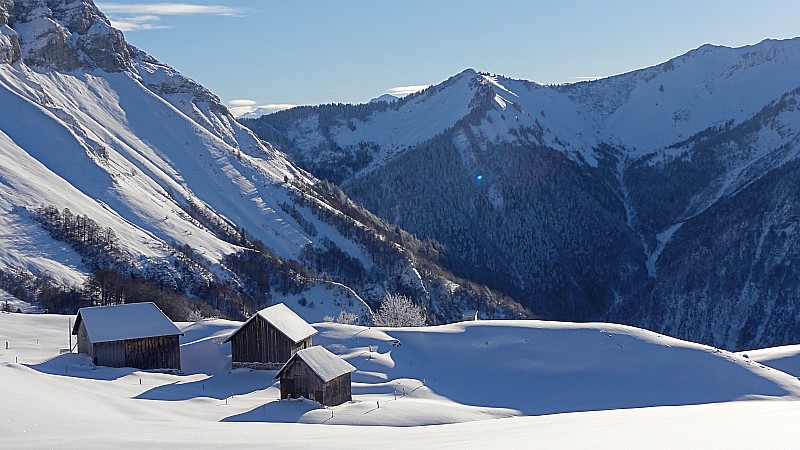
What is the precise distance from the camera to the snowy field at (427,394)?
70.3ft

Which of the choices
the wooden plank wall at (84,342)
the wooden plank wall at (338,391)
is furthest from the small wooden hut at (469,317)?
the wooden plank wall at (84,342)

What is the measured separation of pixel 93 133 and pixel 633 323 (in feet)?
417

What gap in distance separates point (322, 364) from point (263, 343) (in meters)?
10.4

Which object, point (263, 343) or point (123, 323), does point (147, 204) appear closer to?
point (123, 323)

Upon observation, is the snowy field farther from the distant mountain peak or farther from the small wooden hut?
the distant mountain peak

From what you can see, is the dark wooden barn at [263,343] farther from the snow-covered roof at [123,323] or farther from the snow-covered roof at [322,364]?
the snow-covered roof at [322,364]

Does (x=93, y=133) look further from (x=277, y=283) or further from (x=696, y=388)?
(x=696, y=388)

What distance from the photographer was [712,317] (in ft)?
559

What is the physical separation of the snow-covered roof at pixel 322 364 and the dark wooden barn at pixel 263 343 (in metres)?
7.26

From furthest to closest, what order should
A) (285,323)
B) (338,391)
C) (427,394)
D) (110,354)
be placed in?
(285,323) → (110,354) → (427,394) → (338,391)

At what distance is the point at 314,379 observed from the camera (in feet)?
142

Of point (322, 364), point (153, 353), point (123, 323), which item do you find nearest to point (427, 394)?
point (322, 364)

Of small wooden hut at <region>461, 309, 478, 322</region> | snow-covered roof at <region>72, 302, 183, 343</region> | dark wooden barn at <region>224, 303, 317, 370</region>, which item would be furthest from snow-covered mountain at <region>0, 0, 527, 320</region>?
dark wooden barn at <region>224, 303, 317, 370</region>

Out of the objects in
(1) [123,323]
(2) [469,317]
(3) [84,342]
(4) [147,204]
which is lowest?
(2) [469,317]
